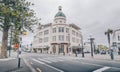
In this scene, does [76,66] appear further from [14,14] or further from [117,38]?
[117,38]

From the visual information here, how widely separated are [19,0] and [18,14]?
2.33 metres

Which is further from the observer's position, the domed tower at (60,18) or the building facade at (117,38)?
the domed tower at (60,18)

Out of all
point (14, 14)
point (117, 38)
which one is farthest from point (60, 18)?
point (14, 14)

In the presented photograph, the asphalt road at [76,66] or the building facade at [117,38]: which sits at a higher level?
the building facade at [117,38]

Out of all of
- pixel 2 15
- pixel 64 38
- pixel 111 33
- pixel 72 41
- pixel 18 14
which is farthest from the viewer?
pixel 72 41

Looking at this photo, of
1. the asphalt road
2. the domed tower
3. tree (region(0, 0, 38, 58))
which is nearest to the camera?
the asphalt road

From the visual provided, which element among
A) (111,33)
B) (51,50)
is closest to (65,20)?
(51,50)

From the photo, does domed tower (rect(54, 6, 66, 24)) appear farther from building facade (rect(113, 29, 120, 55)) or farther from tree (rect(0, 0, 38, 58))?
tree (rect(0, 0, 38, 58))

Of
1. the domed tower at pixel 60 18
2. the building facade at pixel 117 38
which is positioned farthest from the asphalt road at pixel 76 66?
the domed tower at pixel 60 18

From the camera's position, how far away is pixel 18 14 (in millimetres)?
20516

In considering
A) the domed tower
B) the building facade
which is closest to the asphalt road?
the building facade

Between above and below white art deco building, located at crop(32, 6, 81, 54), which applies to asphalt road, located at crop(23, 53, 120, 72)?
below

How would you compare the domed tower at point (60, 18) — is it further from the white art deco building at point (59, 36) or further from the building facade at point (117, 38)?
the building facade at point (117, 38)

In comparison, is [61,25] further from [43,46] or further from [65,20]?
[43,46]
